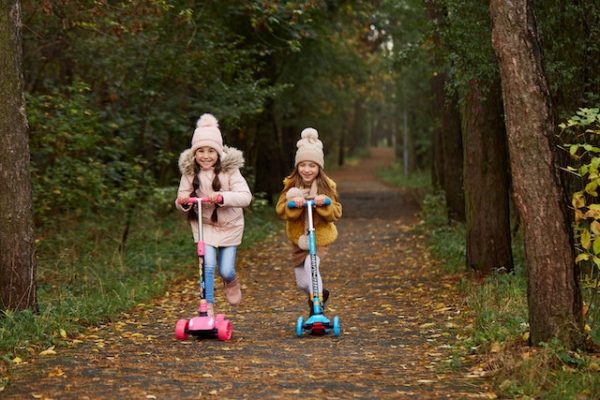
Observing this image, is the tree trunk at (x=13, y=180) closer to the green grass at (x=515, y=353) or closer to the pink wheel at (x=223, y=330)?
the pink wheel at (x=223, y=330)

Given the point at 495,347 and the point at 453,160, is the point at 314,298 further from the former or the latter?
the point at 453,160

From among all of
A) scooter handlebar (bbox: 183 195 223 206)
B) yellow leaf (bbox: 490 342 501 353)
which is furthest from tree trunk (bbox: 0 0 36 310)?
yellow leaf (bbox: 490 342 501 353)

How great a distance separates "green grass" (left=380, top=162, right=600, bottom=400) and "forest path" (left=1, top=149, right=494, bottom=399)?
192mm

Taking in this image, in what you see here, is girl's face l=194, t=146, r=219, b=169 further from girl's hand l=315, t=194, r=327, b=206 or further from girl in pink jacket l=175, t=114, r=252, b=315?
girl's hand l=315, t=194, r=327, b=206

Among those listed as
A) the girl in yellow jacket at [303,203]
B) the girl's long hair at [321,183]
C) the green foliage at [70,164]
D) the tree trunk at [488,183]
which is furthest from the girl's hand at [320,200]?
the green foliage at [70,164]

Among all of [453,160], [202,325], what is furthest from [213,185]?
[453,160]

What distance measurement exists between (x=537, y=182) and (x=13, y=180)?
16.1 feet

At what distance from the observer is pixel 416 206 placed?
2892 cm

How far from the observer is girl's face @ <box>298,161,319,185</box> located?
872 cm

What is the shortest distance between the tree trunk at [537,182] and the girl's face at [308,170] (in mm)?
2387

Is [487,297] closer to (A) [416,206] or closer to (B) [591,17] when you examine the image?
(B) [591,17]

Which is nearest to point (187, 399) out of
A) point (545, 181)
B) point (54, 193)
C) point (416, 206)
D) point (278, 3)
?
point (545, 181)

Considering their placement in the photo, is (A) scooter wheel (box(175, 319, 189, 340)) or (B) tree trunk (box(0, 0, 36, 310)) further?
(B) tree trunk (box(0, 0, 36, 310))

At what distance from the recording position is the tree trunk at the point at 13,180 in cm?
862
